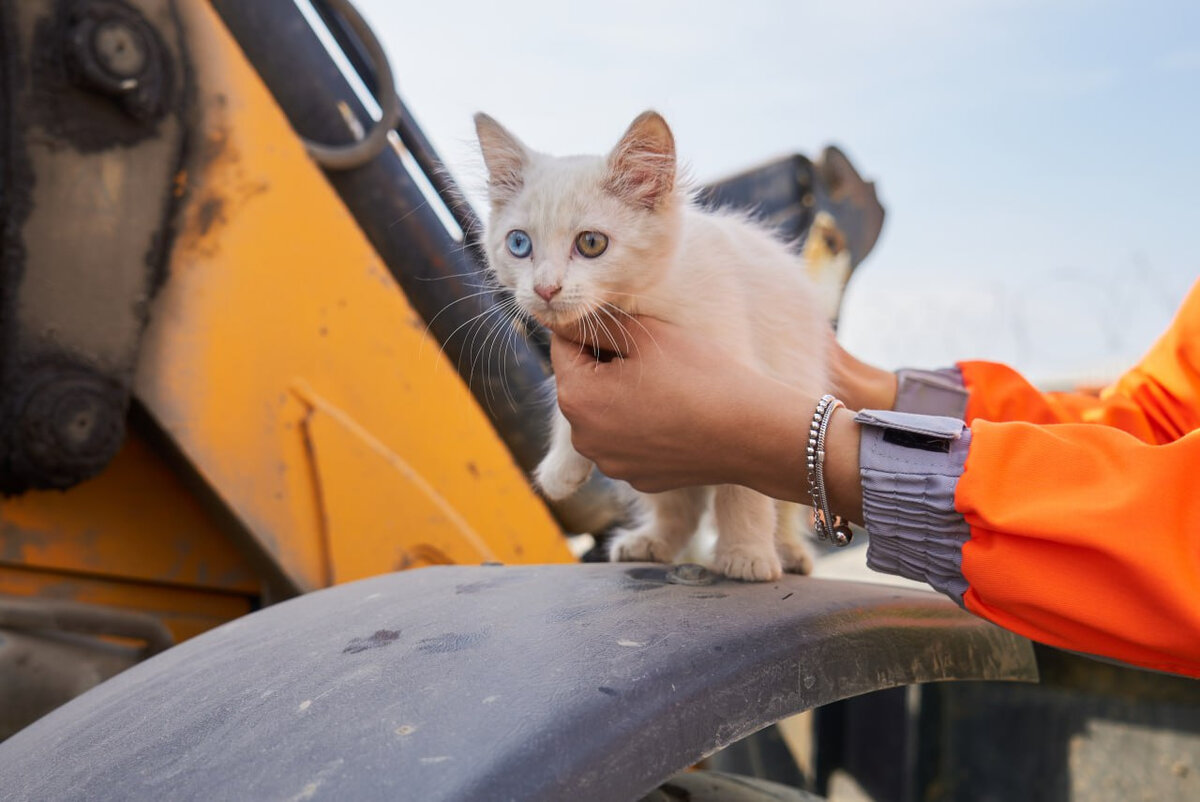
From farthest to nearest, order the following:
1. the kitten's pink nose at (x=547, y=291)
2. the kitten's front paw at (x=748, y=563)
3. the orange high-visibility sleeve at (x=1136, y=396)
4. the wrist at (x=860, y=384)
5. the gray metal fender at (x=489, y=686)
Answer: the wrist at (x=860, y=384), the orange high-visibility sleeve at (x=1136, y=396), the kitten's front paw at (x=748, y=563), the kitten's pink nose at (x=547, y=291), the gray metal fender at (x=489, y=686)

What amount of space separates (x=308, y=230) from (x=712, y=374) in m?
0.81

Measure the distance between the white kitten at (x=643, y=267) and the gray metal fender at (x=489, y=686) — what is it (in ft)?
0.89

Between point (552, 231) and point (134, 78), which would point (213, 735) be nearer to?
point (552, 231)

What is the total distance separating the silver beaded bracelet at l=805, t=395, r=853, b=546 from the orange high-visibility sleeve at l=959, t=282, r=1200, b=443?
624 millimetres

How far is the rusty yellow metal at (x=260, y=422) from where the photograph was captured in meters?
1.53

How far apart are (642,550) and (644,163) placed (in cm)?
71

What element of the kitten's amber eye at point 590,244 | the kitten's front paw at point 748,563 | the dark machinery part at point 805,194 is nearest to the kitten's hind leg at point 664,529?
the kitten's front paw at point 748,563

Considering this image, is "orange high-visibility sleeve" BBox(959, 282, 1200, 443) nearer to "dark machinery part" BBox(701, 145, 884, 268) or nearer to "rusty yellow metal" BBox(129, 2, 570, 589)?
"dark machinery part" BBox(701, 145, 884, 268)

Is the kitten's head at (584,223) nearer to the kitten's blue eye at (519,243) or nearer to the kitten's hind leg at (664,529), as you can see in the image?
the kitten's blue eye at (519,243)

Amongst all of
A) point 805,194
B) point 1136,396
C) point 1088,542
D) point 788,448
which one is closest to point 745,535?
point 788,448

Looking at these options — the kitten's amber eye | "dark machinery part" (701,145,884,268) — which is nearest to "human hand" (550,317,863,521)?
the kitten's amber eye

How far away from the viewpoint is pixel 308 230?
5.36ft

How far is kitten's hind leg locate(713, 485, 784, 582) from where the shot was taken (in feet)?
4.69

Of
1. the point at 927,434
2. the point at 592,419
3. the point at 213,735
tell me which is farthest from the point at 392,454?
the point at 927,434
